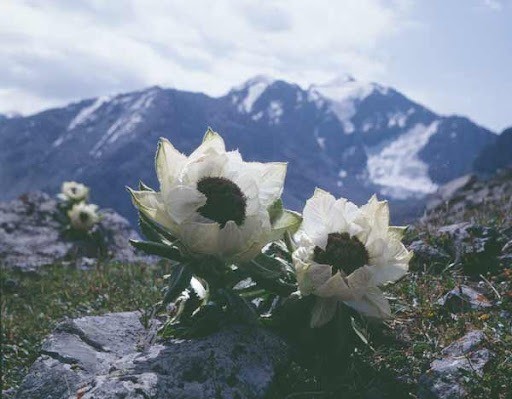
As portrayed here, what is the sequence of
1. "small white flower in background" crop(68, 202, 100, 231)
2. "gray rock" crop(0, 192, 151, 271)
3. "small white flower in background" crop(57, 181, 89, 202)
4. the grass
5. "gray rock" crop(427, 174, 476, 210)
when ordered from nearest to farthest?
the grass → "gray rock" crop(427, 174, 476, 210) → "gray rock" crop(0, 192, 151, 271) → "small white flower in background" crop(68, 202, 100, 231) → "small white flower in background" crop(57, 181, 89, 202)

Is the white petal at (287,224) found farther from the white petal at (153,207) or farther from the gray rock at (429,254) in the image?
the gray rock at (429,254)

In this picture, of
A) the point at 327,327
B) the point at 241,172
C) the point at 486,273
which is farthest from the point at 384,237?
the point at 486,273

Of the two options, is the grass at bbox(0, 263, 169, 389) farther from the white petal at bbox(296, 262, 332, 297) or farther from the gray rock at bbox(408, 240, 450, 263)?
the white petal at bbox(296, 262, 332, 297)

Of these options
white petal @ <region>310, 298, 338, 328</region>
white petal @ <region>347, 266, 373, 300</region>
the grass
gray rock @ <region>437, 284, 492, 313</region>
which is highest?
white petal @ <region>347, 266, 373, 300</region>

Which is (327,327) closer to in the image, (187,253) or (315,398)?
(315,398)

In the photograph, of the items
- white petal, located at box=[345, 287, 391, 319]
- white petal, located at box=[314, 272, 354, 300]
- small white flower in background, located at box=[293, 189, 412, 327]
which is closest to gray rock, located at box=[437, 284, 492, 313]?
small white flower in background, located at box=[293, 189, 412, 327]

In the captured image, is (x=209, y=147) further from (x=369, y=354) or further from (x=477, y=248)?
(x=477, y=248)

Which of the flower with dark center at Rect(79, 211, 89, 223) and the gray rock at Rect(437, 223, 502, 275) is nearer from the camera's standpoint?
the gray rock at Rect(437, 223, 502, 275)
